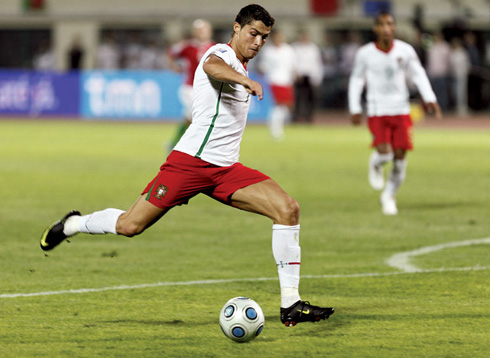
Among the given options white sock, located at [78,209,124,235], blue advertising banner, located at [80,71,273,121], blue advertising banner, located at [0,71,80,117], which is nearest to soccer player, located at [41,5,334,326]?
white sock, located at [78,209,124,235]

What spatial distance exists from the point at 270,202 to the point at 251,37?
1.06 meters

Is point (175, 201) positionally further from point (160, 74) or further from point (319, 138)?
point (160, 74)

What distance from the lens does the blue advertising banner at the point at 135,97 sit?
1257 inches

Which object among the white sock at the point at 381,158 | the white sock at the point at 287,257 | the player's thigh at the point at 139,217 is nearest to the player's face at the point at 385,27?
the white sock at the point at 381,158

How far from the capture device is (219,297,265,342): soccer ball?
604 cm

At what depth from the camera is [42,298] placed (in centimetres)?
733

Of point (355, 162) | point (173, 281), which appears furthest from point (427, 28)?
point (173, 281)

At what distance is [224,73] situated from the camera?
6.39 m

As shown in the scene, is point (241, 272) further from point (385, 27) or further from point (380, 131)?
point (385, 27)

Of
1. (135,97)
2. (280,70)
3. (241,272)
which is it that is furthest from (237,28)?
(135,97)

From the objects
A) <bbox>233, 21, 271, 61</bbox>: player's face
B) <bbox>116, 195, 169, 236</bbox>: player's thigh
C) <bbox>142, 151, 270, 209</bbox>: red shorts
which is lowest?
<bbox>116, 195, 169, 236</bbox>: player's thigh

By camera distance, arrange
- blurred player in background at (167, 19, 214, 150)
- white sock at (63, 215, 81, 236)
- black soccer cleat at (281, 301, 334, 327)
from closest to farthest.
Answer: black soccer cleat at (281, 301, 334, 327) → white sock at (63, 215, 81, 236) → blurred player in background at (167, 19, 214, 150)

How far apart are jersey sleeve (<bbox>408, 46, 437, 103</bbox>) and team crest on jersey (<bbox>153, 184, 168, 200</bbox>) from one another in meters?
5.58

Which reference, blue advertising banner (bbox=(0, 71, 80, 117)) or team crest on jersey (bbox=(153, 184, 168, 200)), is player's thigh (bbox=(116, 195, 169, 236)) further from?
blue advertising banner (bbox=(0, 71, 80, 117))
